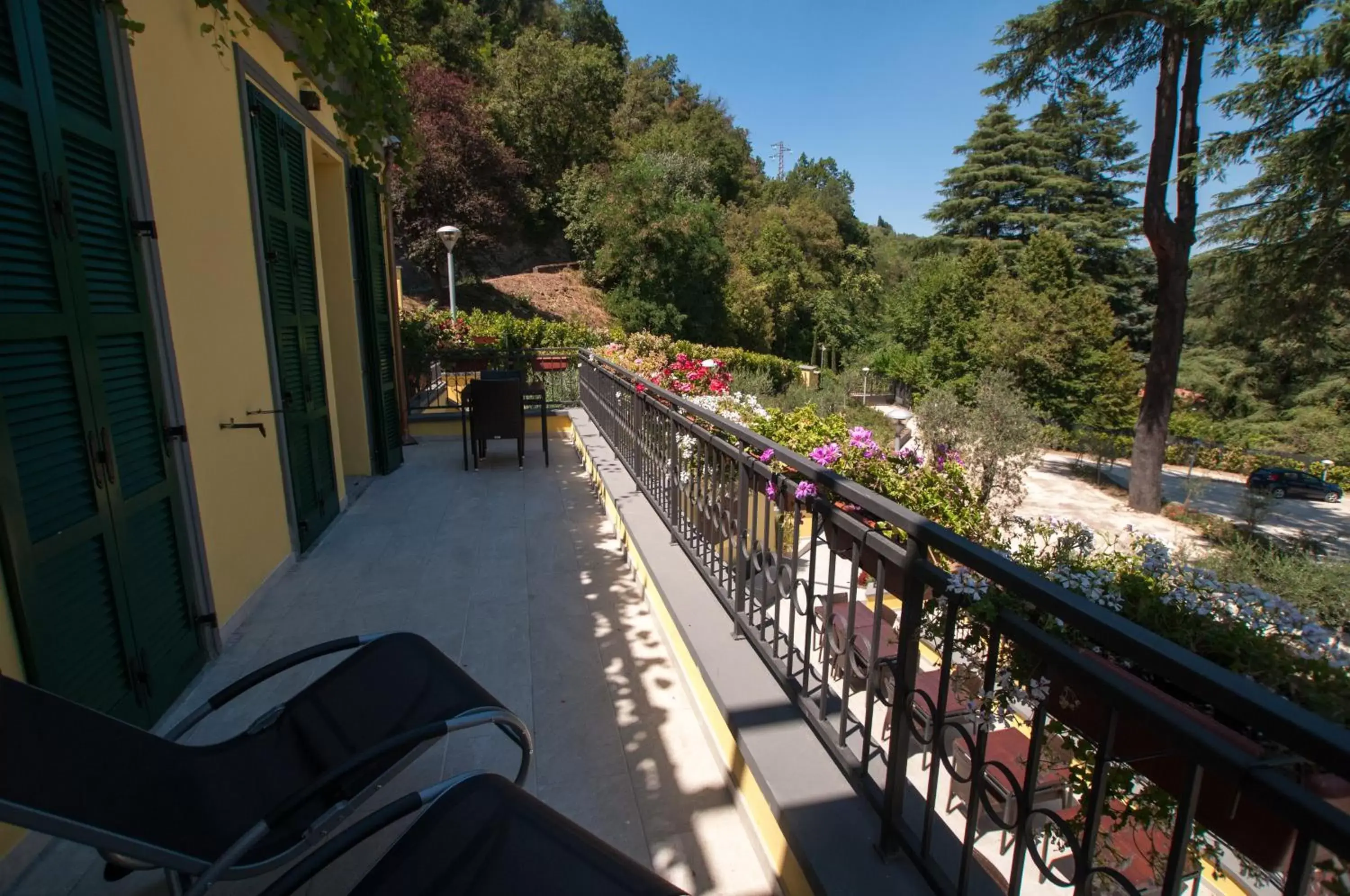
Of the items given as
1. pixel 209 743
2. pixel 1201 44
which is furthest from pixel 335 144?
pixel 1201 44

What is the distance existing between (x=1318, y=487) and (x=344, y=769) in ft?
84.3

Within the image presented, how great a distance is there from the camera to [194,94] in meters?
2.68

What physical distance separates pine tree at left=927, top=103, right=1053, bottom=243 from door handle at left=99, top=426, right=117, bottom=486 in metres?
33.8

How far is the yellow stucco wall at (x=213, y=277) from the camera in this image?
2428mm

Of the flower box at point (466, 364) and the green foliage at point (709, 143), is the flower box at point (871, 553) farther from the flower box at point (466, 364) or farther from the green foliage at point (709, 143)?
the green foliage at point (709, 143)

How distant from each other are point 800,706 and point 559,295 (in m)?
22.4

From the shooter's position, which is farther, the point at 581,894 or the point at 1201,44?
the point at 1201,44

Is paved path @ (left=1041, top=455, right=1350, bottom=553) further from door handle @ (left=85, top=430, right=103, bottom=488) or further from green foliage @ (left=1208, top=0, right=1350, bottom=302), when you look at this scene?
door handle @ (left=85, top=430, right=103, bottom=488)

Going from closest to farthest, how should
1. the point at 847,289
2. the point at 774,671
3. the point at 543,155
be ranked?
the point at 774,671 < the point at 543,155 < the point at 847,289

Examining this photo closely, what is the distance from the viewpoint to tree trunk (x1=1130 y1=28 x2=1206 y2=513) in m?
12.9

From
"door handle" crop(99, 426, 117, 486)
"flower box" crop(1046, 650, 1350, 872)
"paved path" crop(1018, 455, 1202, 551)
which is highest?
"door handle" crop(99, 426, 117, 486)

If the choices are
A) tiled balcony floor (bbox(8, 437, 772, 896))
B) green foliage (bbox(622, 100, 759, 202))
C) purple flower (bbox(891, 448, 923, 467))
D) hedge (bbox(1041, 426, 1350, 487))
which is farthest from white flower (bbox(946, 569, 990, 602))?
green foliage (bbox(622, 100, 759, 202))

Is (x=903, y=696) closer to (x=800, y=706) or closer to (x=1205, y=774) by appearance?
(x=1205, y=774)

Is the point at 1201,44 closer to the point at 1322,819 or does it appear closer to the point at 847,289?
the point at 1322,819
